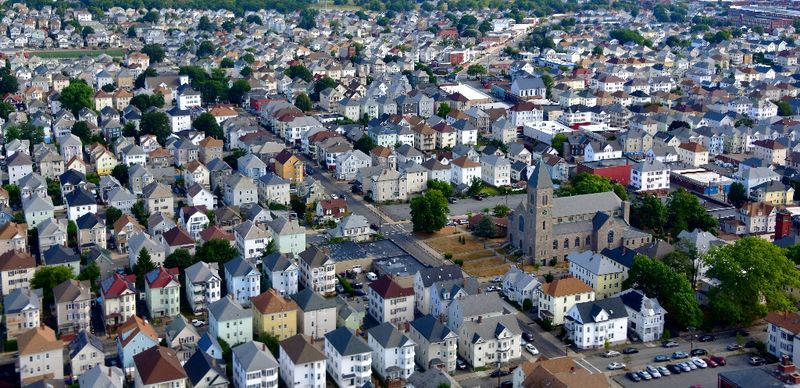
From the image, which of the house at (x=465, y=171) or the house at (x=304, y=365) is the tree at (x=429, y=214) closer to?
the house at (x=465, y=171)

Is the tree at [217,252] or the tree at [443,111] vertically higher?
the tree at [217,252]

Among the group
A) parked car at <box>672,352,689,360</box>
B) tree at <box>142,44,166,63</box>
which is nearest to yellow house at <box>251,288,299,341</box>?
parked car at <box>672,352,689,360</box>

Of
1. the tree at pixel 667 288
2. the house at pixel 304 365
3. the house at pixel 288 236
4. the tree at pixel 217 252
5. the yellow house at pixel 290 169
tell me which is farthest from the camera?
the yellow house at pixel 290 169

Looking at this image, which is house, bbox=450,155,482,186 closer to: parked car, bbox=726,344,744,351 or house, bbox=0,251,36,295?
parked car, bbox=726,344,744,351

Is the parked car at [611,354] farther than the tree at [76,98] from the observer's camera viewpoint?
No

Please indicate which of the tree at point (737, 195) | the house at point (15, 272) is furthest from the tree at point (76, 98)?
the tree at point (737, 195)

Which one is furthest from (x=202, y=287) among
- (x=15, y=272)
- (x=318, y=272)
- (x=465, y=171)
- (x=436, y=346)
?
(x=465, y=171)

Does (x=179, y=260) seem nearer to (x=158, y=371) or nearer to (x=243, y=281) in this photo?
(x=243, y=281)
